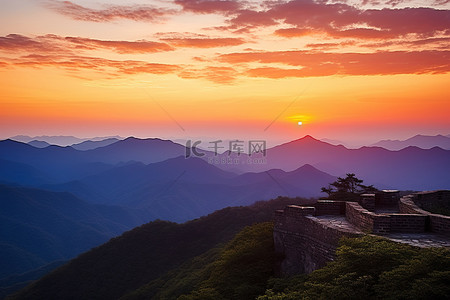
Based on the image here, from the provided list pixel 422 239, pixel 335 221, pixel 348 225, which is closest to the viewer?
pixel 422 239

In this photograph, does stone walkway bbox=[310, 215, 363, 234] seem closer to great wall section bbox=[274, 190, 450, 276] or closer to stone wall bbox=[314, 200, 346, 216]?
great wall section bbox=[274, 190, 450, 276]

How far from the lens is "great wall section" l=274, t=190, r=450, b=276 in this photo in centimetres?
984

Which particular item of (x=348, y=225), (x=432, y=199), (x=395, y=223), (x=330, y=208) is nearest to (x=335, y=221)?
(x=348, y=225)

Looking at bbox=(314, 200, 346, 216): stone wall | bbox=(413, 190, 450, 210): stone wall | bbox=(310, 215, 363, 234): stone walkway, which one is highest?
bbox=(413, 190, 450, 210): stone wall

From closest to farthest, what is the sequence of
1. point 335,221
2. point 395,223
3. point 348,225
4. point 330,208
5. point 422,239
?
point 422,239
point 395,223
point 348,225
point 335,221
point 330,208

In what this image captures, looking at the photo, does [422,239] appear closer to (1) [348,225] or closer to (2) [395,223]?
(2) [395,223]

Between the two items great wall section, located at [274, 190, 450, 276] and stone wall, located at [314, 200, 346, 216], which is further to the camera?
stone wall, located at [314, 200, 346, 216]

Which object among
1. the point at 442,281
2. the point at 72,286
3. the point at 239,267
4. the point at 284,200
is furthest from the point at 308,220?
the point at 284,200

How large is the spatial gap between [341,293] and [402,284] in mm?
1121

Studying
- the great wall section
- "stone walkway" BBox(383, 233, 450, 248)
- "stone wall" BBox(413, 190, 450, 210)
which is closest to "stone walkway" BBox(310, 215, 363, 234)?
the great wall section

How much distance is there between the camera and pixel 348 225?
11508 mm

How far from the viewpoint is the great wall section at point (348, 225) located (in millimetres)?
9836

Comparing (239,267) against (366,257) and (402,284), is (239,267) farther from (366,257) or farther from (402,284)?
(402,284)

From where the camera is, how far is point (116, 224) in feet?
647
